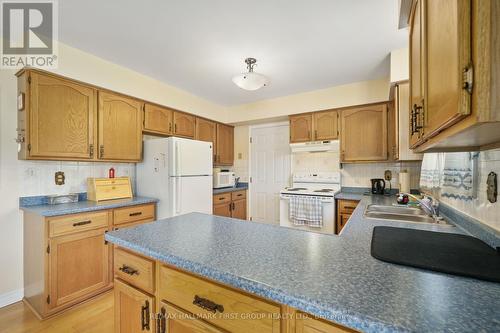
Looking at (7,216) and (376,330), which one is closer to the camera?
(376,330)

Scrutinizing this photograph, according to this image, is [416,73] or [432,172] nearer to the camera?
[416,73]

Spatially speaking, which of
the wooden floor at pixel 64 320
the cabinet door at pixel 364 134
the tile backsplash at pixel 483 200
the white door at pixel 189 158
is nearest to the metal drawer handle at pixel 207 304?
the tile backsplash at pixel 483 200

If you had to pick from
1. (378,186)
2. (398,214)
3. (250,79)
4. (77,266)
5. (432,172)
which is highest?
(250,79)

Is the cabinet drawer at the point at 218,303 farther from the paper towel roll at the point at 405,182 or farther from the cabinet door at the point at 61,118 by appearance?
the paper towel roll at the point at 405,182

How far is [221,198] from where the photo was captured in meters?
3.53

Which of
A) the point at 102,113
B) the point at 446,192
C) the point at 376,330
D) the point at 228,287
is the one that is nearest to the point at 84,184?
the point at 102,113

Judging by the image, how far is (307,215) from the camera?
9.53 ft

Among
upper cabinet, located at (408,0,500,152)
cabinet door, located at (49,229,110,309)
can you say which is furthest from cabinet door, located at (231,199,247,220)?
upper cabinet, located at (408,0,500,152)

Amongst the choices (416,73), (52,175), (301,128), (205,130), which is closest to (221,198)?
(205,130)

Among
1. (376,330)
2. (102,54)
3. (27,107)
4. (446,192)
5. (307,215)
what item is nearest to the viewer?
(376,330)

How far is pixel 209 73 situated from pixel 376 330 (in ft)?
9.16

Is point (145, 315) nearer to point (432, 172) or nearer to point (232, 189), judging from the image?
point (432, 172)

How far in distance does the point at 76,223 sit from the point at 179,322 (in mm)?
1656

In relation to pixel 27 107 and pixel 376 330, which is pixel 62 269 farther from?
pixel 376 330
